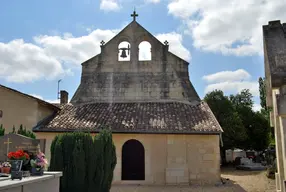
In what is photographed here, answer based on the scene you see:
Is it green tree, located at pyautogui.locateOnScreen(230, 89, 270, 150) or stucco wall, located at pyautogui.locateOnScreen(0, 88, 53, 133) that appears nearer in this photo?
stucco wall, located at pyautogui.locateOnScreen(0, 88, 53, 133)

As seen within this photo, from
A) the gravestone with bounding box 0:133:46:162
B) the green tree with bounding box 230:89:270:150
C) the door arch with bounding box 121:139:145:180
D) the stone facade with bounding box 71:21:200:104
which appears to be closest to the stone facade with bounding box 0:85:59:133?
the stone facade with bounding box 71:21:200:104

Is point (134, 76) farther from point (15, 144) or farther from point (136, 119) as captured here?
point (15, 144)

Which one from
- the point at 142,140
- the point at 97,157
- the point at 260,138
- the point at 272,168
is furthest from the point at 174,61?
the point at 260,138

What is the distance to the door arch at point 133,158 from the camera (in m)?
14.4

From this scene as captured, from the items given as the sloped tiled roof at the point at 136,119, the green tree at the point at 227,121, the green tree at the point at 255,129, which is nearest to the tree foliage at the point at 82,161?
the sloped tiled roof at the point at 136,119

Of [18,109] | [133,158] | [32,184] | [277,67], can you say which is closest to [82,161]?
[32,184]

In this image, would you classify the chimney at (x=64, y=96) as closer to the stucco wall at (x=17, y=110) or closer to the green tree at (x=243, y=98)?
the stucco wall at (x=17, y=110)

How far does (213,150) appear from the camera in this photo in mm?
13320

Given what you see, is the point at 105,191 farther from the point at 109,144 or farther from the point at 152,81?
the point at 152,81

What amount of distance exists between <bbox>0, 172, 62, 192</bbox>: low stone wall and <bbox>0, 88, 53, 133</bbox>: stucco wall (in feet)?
25.4

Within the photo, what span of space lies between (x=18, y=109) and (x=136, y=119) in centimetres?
605

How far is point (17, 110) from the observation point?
1434 centimetres

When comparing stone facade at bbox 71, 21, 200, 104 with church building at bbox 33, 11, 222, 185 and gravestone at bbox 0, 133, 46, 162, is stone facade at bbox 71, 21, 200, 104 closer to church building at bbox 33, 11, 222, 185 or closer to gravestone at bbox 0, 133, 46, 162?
church building at bbox 33, 11, 222, 185

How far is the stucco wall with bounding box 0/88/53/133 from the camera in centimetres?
1414
